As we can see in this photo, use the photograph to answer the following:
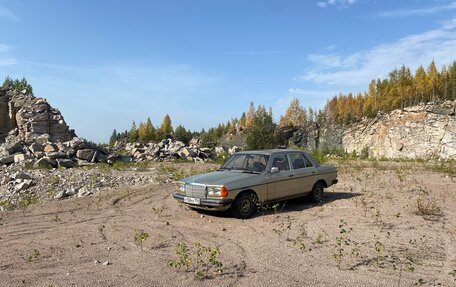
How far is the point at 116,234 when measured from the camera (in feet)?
Result: 25.1

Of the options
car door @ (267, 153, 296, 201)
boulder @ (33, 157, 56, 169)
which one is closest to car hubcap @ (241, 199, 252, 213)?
car door @ (267, 153, 296, 201)

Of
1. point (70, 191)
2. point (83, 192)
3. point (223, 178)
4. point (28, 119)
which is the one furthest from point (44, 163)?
point (223, 178)

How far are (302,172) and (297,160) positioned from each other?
0.41 meters

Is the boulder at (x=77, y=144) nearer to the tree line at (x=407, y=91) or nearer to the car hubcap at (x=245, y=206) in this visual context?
the car hubcap at (x=245, y=206)

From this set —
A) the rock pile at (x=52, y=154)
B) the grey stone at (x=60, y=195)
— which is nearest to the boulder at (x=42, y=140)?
the rock pile at (x=52, y=154)

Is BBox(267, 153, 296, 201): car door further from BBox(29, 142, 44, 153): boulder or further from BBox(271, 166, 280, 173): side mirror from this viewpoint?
BBox(29, 142, 44, 153): boulder

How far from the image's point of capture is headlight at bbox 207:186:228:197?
8.59 m

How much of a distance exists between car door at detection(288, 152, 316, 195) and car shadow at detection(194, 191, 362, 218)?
1.49 ft

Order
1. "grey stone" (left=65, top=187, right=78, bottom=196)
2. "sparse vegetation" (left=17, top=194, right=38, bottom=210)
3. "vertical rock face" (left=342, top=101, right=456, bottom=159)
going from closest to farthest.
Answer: "sparse vegetation" (left=17, top=194, right=38, bottom=210) → "grey stone" (left=65, top=187, right=78, bottom=196) → "vertical rock face" (left=342, top=101, right=456, bottom=159)

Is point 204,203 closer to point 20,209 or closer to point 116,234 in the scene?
point 116,234

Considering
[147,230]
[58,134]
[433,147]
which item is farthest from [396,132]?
[147,230]

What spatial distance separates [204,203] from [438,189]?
8.59 meters

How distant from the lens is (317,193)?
1095cm

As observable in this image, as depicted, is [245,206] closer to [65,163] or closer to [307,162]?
[307,162]
